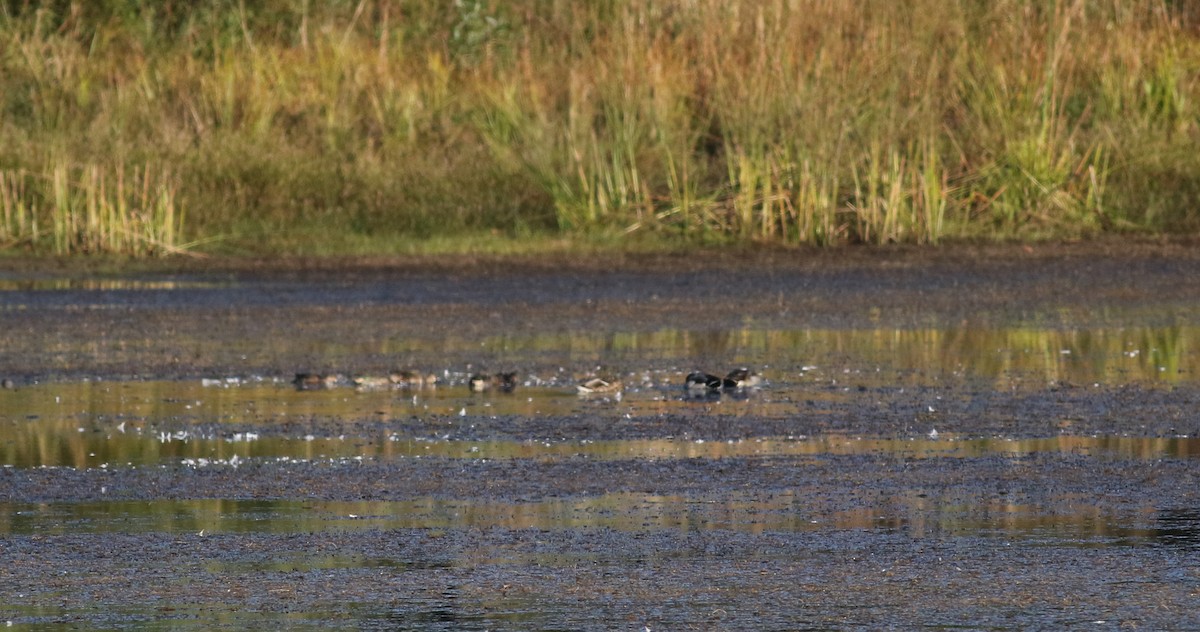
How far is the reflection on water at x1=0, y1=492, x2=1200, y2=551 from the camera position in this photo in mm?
6910

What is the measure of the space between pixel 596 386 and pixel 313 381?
1.50m

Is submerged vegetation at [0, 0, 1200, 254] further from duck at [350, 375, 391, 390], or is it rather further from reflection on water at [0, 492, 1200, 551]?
reflection on water at [0, 492, 1200, 551]

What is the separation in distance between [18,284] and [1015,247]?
27.0ft

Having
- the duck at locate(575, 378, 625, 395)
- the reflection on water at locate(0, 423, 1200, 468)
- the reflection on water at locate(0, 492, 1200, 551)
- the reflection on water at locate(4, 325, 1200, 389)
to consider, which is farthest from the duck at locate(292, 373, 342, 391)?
the reflection on water at locate(0, 492, 1200, 551)

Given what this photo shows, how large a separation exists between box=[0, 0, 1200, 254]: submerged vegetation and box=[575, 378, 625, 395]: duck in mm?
7558

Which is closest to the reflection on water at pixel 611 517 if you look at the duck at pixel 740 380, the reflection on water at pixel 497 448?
the reflection on water at pixel 497 448

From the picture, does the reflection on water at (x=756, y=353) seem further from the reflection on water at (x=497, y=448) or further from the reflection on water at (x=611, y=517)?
the reflection on water at (x=611, y=517)

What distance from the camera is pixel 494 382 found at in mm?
10766

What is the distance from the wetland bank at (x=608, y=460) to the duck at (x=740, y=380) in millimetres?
92

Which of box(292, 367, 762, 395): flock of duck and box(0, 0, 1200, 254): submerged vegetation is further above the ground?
box(0, 0, 1200, 254): submerged vegetation

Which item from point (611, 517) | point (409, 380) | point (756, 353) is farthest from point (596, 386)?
point (611, 517)

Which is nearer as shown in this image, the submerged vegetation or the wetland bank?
the wetland bank

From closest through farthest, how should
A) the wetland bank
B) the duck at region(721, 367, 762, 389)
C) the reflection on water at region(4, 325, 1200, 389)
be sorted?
the wetland bank < the duck at region(721, 367, 762, 389) < the reflection on water at region(4, 325, 1200, 389)

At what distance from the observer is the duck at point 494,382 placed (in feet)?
34.9
